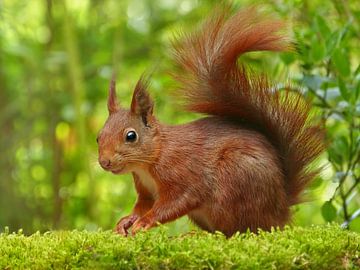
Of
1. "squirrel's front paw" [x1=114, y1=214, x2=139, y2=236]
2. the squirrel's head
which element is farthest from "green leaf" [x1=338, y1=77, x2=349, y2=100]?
"squirrel's front paw" [x1=114, y1=214, x2=139, y2=236]

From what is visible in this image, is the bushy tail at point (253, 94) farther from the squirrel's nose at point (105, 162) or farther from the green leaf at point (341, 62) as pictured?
the green leaf at point (341, 62)

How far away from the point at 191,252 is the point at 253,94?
63 centimetres

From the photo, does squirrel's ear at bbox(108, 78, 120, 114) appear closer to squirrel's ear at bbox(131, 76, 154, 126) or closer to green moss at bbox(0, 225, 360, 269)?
squirrel's ear at bbox(131, 76, 154, 126)

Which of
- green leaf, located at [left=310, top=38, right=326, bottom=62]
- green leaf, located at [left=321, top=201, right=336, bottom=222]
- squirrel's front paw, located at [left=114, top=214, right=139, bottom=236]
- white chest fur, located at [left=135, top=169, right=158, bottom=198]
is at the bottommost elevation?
green leaf, located at [left=321, top=201, right=336, bottom=222]

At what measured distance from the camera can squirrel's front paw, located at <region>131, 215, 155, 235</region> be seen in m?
1.85

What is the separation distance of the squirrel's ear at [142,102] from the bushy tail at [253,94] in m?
0.13

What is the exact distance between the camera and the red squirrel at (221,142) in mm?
1893

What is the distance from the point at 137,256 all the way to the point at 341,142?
3.83ft

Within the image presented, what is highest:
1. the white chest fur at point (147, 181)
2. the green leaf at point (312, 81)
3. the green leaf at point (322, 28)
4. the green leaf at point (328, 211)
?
the green leaf at point (322, 28)

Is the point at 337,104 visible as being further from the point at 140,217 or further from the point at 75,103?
the point at 75,103

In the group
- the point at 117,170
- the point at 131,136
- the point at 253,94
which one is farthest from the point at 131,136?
the point at 253,94

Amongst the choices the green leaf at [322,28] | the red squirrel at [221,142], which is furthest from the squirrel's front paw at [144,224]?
the green leaf at [322,28]

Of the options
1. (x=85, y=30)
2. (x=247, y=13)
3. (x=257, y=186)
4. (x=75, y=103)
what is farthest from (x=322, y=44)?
(x=85, y=30)

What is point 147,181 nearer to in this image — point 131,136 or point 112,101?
point 131,136
